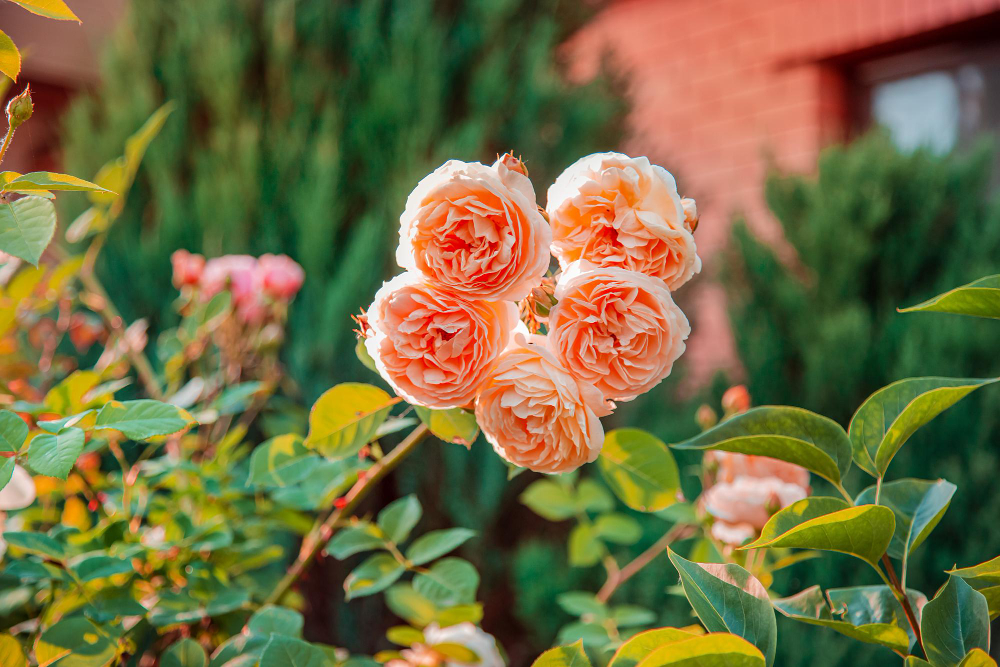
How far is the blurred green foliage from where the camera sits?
1717mm

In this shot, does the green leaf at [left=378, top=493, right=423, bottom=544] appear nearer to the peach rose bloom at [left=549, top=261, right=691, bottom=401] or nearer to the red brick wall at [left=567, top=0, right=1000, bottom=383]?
the peach rose bloom at [left=549, top=261, right=691, bottom=401]

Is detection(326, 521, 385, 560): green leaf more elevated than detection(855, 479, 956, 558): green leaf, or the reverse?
detection(855, 479, 956, 558): green leaf

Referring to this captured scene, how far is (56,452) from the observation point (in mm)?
432

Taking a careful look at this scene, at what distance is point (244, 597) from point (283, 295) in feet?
1.93

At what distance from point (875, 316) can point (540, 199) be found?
102 centimetres

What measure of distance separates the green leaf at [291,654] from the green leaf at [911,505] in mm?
383

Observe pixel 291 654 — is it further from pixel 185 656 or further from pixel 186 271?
pixel 186 271

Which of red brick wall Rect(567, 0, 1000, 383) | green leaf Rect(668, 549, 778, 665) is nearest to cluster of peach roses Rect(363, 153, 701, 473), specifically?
green leaf Rect(668, 549, 778, 665)

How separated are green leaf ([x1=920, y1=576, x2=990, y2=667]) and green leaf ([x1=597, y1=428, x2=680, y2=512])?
8.8 inches

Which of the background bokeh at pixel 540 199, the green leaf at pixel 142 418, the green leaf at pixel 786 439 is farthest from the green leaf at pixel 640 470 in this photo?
the background bokeh at pixel 540 199

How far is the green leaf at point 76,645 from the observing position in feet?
1.67

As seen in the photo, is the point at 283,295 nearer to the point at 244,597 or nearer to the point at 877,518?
the point at 244,597

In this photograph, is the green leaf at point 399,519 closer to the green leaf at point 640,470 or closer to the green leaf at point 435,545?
the green leaf at point 435,545

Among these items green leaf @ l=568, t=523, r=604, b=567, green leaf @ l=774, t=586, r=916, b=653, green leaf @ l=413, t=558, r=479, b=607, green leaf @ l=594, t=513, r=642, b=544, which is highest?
green leaf @ l=774, t=586, r=916, b=653
